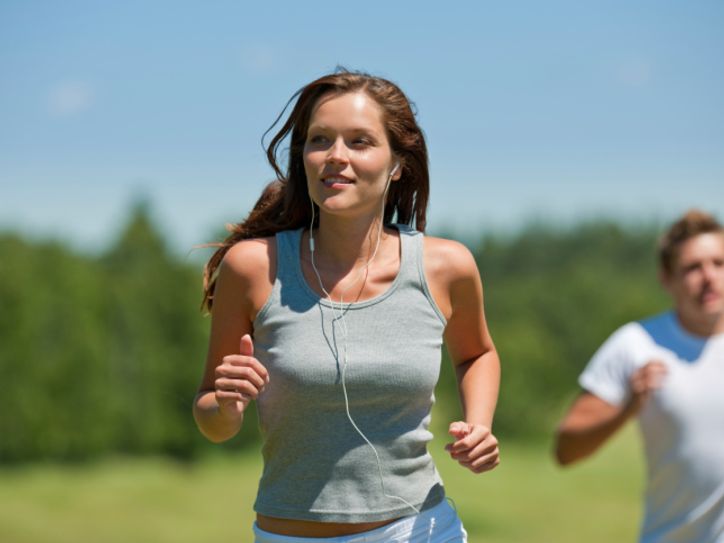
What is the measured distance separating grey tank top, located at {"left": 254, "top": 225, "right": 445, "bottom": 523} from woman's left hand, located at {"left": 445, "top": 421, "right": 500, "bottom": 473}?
5.2 inches

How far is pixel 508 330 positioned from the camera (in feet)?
78.5

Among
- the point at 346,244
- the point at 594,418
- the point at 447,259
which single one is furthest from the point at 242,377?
the point at 594,418

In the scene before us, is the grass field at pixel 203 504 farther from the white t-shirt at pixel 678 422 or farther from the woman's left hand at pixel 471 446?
the woman's left hand at pixel 471 446

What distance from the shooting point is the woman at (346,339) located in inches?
101

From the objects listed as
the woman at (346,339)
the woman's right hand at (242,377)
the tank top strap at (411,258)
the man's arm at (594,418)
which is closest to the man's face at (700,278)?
the man's arm at (594,418)

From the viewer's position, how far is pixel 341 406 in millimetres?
2568

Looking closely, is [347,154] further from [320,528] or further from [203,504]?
[203,504]

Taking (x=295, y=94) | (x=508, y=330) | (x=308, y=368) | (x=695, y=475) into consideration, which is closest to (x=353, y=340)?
(x=308, y=368)

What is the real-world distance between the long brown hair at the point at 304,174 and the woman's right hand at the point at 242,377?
1.71 ft

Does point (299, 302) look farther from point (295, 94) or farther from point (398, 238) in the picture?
point (295, 94)

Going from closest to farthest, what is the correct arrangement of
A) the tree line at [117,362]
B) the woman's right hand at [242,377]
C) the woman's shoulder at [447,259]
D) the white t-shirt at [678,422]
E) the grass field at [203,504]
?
1. the woman's right hand at [242,377]
2. the woman's shoulder at [447,259]
3. the white t-shirt at [678,422]
4. the grass field at [203,504]
5. the tree line at [117,362]

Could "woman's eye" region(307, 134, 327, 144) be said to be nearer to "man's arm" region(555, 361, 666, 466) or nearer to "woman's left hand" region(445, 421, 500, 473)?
"woman's left hand" region(445, 421, 500, 473)

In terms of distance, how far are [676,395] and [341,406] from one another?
4.92 feet

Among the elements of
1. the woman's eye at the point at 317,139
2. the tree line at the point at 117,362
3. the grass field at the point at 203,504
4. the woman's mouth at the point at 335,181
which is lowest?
the grass field at the point at 203,504
